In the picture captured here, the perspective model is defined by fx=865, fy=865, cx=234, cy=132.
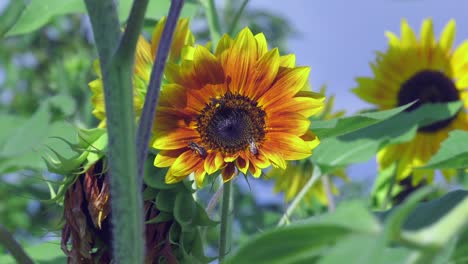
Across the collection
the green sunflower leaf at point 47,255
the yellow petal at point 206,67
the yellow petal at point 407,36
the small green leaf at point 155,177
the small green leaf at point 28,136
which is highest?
the yellow petal at point 407,36

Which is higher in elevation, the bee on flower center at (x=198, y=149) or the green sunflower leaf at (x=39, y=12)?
the green sunflower leaf at (x=39, y=12)

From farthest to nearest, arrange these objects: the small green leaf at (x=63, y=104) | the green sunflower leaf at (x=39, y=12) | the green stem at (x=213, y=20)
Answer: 1. the green stem at (x=213, y=20)
2. the green sunflower leaf at (x=39, y=12)
3. the small green leaf at (x=63, y=104)

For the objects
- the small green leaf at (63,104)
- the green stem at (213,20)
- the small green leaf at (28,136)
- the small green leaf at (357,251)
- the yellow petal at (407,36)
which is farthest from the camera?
the yellow petal at (407,36)

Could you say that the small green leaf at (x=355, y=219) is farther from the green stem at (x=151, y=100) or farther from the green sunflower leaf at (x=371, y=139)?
the green sunflower leaf at (x=371, y=139)

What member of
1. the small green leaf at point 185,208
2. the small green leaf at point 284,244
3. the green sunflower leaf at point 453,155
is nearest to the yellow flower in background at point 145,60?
the small green leaf at point 185,208

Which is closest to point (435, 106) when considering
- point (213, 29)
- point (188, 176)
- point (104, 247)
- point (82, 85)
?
point (213, 29)

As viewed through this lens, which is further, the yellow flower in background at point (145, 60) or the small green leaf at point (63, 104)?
the yellow flower in background at point (145, 60)

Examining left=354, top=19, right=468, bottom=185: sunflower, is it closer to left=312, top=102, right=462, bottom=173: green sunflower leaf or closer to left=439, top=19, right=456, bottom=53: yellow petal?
left=439, top=19, right=456, bottom=53: yellow petal
